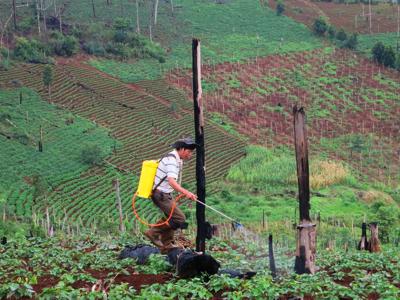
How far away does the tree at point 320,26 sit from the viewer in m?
61.2

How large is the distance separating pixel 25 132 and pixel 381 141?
20.6 meters

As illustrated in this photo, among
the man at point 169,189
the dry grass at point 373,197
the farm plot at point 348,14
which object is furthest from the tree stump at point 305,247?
the farm plot at point 348,14

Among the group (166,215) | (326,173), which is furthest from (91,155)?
(166,215)

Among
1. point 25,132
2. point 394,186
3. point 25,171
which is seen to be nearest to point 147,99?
point 25,132

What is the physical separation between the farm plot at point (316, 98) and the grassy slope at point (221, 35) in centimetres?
195

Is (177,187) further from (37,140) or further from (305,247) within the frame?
(37,140)

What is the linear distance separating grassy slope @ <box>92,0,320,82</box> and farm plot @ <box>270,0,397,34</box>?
2188 millimetres

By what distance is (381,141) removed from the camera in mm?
42469

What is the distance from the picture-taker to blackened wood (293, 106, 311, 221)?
9164 mm

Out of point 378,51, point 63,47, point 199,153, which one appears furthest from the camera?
point 378,51

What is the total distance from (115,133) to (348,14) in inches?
1431

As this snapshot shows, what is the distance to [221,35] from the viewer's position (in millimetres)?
60781

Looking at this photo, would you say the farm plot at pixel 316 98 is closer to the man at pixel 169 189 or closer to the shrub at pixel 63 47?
the shrub at pixel 63 47

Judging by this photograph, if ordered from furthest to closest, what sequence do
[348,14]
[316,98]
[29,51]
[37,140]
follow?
1. [348,14]
2. [316,98]
3. [29,51]
4. [37,140]
